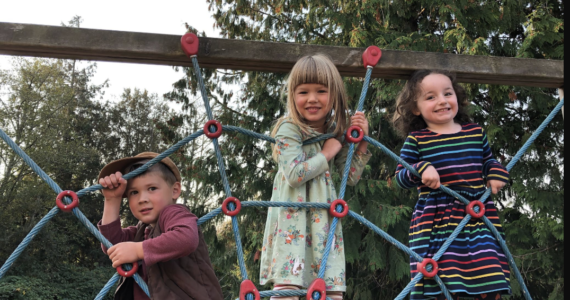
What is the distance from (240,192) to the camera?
18.6 feet

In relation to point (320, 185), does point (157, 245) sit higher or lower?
lower

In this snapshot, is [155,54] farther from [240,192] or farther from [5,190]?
[5,190]

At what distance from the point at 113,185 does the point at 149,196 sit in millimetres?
86

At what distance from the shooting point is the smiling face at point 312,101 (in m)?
1.41

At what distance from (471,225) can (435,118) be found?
304 millimetres

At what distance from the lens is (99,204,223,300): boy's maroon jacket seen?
115 cm

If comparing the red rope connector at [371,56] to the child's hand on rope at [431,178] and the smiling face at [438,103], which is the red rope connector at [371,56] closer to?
the smiling face at [438,103]

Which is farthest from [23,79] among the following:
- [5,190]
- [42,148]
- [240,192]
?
[240,192]

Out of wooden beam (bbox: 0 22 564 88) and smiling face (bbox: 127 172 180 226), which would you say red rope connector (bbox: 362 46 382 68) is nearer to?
wooden beam (bbox: 0 22 564 88)

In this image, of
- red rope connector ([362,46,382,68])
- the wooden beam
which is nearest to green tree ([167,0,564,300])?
the wooden beam

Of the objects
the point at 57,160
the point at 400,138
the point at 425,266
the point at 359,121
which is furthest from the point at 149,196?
the point at 57,160

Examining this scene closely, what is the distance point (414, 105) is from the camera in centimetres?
157

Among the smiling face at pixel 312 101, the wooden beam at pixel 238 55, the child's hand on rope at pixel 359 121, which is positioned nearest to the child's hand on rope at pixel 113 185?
the wooden beam at pixel 238 55

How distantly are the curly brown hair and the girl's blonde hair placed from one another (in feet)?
0.72
